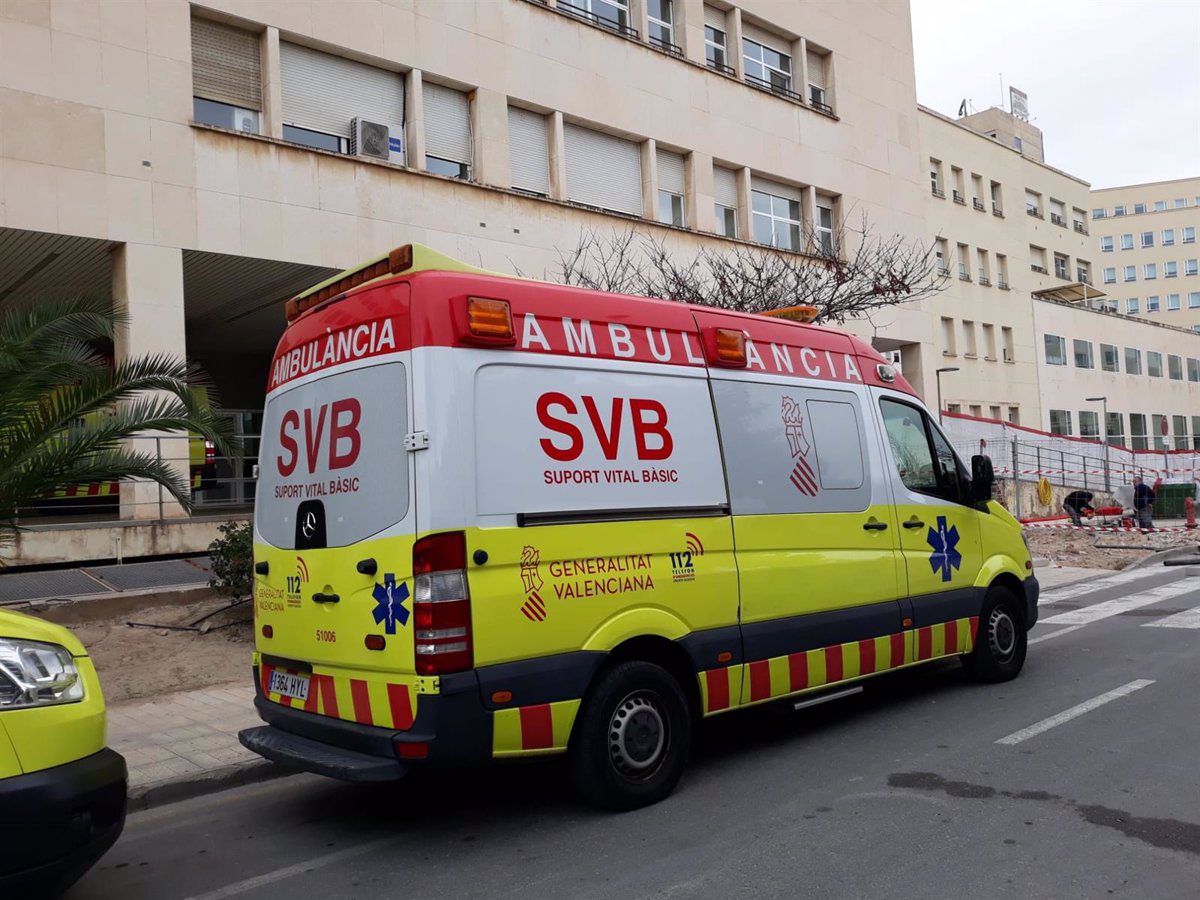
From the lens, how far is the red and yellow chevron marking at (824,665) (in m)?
5.39

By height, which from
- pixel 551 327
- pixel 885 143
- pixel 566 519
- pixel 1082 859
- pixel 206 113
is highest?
pixel 885 143

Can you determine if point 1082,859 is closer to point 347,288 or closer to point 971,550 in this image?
point 971,550

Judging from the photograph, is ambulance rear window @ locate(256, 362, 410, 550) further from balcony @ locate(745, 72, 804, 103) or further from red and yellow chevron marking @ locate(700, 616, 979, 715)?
balcony @ locate(745, 72, 804, 103)

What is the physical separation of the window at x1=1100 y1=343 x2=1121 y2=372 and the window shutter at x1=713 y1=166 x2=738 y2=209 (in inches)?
1232

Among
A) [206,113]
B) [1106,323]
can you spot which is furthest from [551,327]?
[1106,323]

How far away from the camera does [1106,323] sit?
47.1m

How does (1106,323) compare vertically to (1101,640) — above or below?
above

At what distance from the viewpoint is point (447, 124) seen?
1761 cm

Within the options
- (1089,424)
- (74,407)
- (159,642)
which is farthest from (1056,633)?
(1089,424)

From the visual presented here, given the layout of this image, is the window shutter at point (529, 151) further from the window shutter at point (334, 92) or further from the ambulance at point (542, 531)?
the ambulance at point (542, 531)

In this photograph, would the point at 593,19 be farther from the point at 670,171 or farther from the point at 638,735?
the point at 638,735

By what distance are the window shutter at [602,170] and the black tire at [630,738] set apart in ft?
50.9

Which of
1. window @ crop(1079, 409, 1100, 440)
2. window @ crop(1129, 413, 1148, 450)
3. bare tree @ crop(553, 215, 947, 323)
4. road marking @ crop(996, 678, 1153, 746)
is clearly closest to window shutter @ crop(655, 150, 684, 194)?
bare tree @ crop(553, 215, 947, 323)

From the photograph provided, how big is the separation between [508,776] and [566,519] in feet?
6.41
